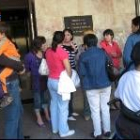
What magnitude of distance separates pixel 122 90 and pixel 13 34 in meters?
6.44

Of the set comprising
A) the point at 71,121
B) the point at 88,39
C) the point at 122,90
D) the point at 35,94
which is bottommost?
the point at 71,121

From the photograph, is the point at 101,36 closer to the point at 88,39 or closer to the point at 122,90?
the point at 88,39

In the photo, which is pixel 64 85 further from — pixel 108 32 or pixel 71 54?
pixel 108 32

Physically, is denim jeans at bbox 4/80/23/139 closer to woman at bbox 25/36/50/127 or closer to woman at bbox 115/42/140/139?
woman at bbox 25/36/50/127

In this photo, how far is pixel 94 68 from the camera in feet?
21.2

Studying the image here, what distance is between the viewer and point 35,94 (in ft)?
24.9

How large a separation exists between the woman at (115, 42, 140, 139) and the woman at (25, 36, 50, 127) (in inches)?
123

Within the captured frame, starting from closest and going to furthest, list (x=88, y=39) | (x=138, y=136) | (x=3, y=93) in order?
(x=138, y=136), (x=3, y=93), (x=88, y=39)

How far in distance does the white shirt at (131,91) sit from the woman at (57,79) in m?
2.33

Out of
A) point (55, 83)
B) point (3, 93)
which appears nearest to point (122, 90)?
point (3, 93)

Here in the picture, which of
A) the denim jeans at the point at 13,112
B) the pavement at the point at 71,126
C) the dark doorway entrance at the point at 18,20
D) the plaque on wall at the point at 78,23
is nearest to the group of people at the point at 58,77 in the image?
the denim jeans at the point at 13,112

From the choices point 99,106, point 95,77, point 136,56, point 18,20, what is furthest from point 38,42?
point 18,20

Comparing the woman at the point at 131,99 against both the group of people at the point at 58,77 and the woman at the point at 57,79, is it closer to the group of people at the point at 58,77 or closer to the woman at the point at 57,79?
the group of people at the point at 58,77

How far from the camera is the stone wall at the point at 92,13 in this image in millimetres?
8398
